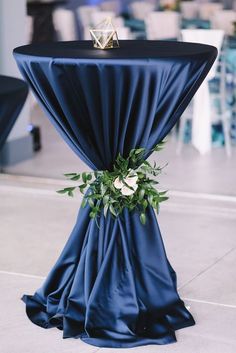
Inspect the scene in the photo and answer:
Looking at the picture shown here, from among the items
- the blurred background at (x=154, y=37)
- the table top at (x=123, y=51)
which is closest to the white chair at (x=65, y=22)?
the blurred background at (x=154, y=37)

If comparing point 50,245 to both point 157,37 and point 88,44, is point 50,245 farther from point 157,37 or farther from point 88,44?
point 157,37

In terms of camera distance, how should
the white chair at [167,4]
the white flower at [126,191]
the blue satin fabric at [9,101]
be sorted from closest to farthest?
the blue satin fabric at [9,101], the white flower at [126,191], the white chair at [167,4]

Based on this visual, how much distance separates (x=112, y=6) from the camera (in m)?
A: 6.70

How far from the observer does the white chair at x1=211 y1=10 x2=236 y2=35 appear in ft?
21.2

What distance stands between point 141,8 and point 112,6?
267 millimetres

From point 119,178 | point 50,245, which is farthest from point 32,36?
point 119,178

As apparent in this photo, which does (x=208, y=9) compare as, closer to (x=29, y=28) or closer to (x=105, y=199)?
(x=29, y=28)

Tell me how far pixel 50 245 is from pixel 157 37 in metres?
2.52

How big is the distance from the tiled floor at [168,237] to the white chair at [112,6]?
1.04m

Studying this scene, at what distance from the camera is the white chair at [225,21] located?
6467 mm

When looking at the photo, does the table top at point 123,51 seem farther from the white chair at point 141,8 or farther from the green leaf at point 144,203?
the white chair at point 141,8

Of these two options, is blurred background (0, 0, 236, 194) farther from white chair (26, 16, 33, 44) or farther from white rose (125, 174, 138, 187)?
white rose (125, 174, 138, 187)

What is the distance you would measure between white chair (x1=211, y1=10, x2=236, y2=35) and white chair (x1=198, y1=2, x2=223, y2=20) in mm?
84

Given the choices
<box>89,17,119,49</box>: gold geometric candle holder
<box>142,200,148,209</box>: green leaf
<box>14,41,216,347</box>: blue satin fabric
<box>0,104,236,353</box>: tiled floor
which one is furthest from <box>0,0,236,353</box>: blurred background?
<box>142,200,148,209</box>: green leaf
